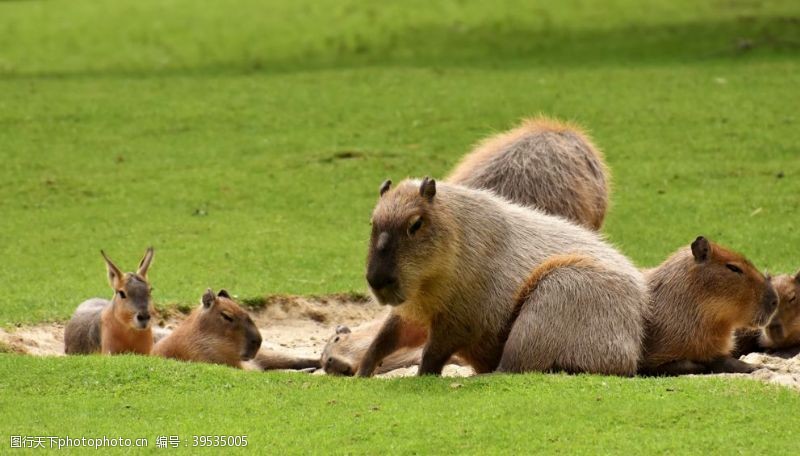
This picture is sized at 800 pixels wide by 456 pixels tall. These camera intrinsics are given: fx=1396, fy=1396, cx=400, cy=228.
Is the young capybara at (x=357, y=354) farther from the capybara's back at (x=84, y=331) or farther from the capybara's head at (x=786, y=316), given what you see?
the capybara's head at (x=786, y=316)

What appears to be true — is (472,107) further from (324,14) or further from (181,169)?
(324,14)

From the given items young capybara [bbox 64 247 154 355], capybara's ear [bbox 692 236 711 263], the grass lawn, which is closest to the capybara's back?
young capybara [bbox 64 247 154 355]

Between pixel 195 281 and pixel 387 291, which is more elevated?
pixel 387 291

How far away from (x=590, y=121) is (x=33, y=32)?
37.2 ft

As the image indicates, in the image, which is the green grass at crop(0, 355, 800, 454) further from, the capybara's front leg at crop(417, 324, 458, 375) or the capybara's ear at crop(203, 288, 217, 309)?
the capybara's ear at crop(203, 288, 217, 309)

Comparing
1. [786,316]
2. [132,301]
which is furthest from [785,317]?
[132,301]

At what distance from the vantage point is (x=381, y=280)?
766cm

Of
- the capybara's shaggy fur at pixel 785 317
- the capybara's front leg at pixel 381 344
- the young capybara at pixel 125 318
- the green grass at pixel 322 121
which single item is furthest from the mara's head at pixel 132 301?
the capybara's shaggy fur at pixel 785 317

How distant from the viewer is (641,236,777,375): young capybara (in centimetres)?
828

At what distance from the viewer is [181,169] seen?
16.1m

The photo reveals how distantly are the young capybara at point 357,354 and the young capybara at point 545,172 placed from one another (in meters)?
1.41

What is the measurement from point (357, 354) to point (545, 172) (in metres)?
2.08

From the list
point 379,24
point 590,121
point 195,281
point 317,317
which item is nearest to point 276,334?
point 317,317

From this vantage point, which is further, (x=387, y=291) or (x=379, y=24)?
(x=379, y=24)
